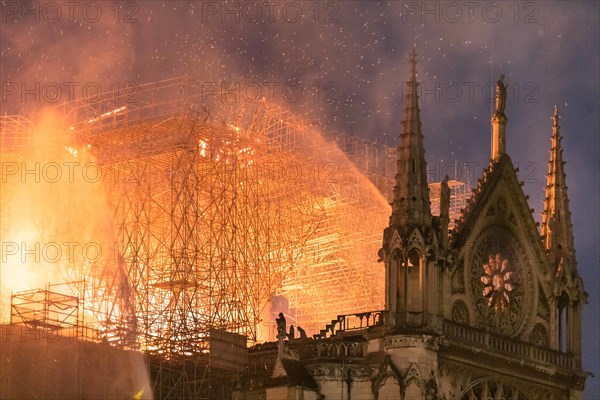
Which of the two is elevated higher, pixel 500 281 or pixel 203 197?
pixel 203 197

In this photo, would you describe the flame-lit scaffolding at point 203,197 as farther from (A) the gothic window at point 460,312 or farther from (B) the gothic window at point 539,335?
(B) the gothic window at point 539,335

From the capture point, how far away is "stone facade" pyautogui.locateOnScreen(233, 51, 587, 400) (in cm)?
6231

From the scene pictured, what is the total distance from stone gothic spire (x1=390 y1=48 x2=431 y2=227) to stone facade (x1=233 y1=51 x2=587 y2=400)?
0.13ft

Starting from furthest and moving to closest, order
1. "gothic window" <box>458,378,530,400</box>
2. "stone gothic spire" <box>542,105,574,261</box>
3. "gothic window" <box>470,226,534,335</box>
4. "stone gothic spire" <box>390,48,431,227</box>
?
"stone gothic spire" <box>542,105,574,261</box>
"gothic window" <box>470,226,534,335</box>
"gothic window" <box>458,378,530,400</box>
"stone gothic spire" <box>390,48,431,227</box>

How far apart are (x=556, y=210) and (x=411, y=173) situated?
11.2 metres

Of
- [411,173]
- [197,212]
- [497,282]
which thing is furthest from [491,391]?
[197,212]

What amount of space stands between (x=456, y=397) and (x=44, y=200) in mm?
23602

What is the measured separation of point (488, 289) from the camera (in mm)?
68938

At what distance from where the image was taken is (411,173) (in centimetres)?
6481

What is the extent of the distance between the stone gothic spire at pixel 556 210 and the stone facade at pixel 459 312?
1.7 inches

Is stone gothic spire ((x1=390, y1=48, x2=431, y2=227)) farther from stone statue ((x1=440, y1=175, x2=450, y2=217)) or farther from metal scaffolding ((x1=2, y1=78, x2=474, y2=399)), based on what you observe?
metal scaffolding ((x1=2, y1=78, x2=474, y2=399))

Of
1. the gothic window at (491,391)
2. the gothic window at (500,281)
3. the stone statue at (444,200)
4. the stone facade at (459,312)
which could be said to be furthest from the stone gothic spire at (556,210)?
the stone statue at (444,200)

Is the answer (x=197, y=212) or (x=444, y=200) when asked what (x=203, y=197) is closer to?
(x=197, y=212)

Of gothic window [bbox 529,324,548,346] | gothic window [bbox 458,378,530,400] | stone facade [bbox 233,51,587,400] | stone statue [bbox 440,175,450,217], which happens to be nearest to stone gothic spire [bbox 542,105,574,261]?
stone facade [bbox 233,51,587,400]
